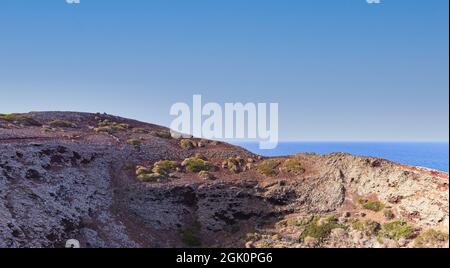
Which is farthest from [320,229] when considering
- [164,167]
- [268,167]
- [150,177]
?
[164,167]

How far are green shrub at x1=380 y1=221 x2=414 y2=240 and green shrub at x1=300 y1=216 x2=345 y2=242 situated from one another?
417cm

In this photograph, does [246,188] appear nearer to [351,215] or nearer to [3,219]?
[351,215]

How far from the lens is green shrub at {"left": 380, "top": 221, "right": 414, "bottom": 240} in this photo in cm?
3382

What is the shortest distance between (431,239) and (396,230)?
3.35 m

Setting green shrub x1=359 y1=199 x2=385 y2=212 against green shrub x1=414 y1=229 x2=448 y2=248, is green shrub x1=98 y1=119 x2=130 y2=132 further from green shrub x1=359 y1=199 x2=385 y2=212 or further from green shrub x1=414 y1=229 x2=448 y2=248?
green shrub x1=414 y1=229 x2=448 y2=248

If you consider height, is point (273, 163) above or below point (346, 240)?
above

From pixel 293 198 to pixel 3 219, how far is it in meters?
29.6

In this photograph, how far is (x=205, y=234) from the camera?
41.3 meters

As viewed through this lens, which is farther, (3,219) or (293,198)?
(293,198)

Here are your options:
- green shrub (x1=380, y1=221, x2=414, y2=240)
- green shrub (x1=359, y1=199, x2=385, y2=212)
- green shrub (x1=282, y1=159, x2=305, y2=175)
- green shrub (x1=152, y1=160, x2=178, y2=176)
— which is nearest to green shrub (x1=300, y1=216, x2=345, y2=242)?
green shrub (x1=359, y1=199, x2=385, y2=212)

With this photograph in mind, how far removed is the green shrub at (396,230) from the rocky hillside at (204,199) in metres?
0.09

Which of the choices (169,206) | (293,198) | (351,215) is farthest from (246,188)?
(351,215)
